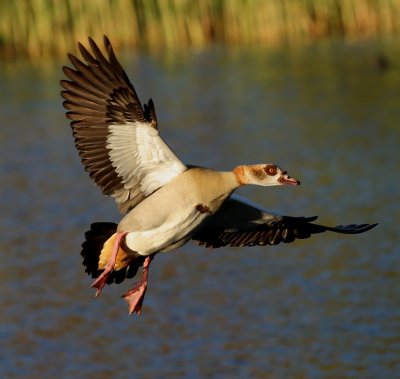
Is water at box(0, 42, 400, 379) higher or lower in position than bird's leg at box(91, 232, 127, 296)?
lower

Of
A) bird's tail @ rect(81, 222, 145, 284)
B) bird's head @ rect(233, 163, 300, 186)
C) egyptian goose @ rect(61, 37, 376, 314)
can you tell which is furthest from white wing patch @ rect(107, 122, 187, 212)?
bird's head @ rect(233, 163, 300, 186)

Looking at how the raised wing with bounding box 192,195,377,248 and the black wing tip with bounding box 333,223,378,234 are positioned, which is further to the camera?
the raised wing with bounding box 192,195,377,248

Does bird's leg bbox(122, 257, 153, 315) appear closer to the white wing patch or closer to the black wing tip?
the white wing patch

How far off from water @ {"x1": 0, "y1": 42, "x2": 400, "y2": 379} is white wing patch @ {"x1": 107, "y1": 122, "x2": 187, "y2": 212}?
3.24 metres

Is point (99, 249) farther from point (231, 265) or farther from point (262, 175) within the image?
point (231, 265)

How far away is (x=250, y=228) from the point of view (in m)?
8.88

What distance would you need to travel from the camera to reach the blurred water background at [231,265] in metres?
11.3

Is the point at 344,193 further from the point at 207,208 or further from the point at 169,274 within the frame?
the point at 207,208

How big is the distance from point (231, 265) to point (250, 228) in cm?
523

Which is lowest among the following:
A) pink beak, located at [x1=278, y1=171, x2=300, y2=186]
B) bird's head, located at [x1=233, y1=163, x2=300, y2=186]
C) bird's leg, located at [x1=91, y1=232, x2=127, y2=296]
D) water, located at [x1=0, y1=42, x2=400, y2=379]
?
water, located at [x1=0, y1=42, x2=400, y2=379]

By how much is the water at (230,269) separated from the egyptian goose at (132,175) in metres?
3.10

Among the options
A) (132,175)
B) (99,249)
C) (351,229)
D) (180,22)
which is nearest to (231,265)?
(351,229)

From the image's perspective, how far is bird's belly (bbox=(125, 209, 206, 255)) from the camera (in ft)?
25.3

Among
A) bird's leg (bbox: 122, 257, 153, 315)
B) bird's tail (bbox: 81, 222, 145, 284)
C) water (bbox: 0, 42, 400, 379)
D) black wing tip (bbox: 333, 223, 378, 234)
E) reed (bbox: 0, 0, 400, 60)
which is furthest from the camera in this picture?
reed (bbox: 0, 0, 400, 60)
